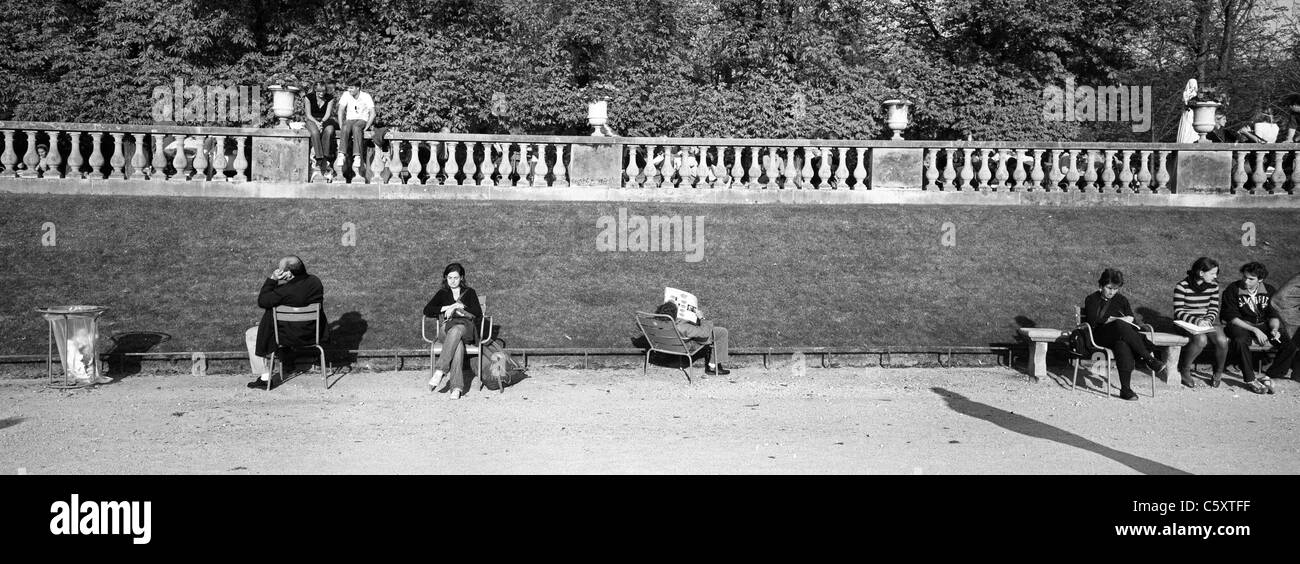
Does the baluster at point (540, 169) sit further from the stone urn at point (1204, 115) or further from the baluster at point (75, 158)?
the stone urn at point (1204, 115)

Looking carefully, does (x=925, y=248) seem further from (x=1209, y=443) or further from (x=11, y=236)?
(x=11, y=236)

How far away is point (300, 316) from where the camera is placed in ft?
34.0

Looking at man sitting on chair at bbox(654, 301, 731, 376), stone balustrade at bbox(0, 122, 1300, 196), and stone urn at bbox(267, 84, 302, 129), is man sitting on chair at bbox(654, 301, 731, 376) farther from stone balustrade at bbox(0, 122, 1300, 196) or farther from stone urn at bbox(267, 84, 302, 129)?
stone urn at bbox(267, 84, 302, 129)

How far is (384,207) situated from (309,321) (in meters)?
4.58

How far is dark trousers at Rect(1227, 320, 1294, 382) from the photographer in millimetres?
10727

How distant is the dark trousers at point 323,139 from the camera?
15.3m

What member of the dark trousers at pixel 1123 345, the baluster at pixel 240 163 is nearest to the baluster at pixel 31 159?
the baluster at pixel 240 163

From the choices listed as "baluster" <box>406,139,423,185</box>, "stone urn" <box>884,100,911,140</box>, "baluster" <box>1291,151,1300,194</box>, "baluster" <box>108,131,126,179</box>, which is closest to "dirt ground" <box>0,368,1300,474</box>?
"baluster" <box>406,139,423,185</box>


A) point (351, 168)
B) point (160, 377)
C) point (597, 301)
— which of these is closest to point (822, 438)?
point (597, 301)

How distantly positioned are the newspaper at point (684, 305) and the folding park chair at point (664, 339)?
0.96 ft

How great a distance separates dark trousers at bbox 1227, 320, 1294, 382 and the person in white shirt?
1153cm

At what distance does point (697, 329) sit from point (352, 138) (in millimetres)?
7266

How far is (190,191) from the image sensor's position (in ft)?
48.9

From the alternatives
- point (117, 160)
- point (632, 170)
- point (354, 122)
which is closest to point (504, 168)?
point (632, 170)
